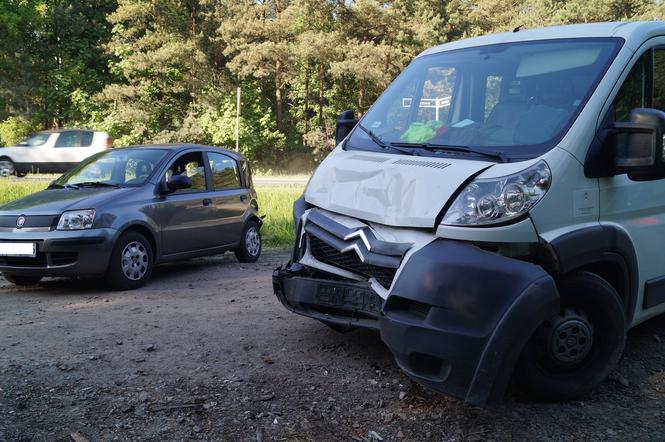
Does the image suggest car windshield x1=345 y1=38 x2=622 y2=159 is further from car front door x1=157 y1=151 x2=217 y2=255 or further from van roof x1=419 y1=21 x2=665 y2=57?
car front door x1=157 y1=151 x2=217 y2=255

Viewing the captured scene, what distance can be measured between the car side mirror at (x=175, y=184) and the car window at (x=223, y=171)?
0.91 metres

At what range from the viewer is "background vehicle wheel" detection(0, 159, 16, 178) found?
23344mm

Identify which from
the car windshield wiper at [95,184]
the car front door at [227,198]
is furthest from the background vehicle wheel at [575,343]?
the car front door at [227,198]

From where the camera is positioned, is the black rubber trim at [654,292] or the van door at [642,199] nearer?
the van door at [642,199]

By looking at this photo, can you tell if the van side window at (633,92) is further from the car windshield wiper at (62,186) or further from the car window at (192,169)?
the car windshield wiper at (62,186)

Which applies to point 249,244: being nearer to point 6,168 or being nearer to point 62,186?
point 62,186

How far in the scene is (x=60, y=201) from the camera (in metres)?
7.19

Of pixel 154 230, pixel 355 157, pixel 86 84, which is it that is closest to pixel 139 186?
pixel 154 230

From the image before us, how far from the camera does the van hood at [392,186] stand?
3.53 meters

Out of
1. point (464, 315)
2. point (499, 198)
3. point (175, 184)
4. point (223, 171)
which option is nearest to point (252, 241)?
point (223, 171)

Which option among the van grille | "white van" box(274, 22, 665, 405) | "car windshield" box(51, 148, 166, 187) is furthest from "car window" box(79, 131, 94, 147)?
the van grille

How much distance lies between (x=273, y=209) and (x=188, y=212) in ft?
19.1

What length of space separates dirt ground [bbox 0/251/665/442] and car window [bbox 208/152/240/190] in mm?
3423

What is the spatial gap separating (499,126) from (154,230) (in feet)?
16.1
